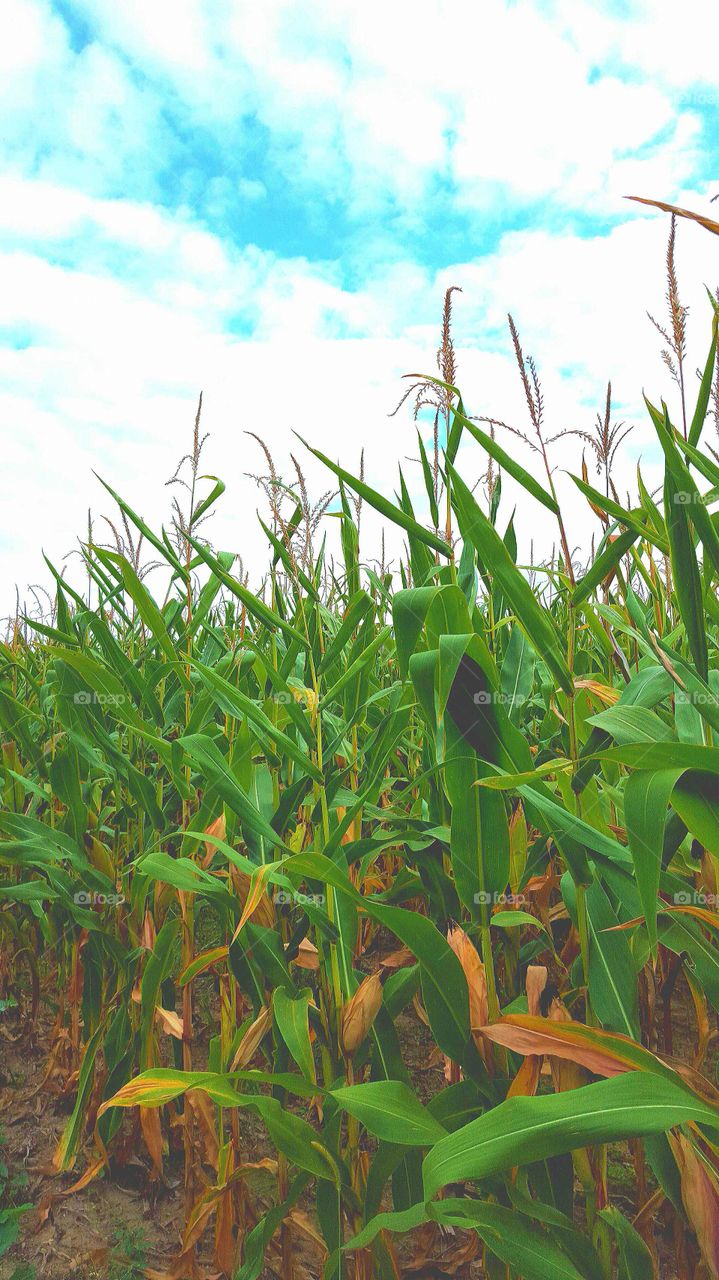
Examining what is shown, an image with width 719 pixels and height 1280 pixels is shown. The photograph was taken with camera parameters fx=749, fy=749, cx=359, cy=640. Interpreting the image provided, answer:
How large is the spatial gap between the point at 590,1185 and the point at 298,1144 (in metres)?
0.37

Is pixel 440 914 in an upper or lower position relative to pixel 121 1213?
upper

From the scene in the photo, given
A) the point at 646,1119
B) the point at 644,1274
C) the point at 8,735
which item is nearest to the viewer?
the point at 646,1119

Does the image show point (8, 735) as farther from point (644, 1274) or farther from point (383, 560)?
point (644, 1274)

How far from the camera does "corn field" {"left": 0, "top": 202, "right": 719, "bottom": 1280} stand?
795 mm

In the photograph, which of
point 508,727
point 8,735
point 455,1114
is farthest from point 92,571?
point 455,1114

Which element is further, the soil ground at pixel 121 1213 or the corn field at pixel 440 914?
the soil ground at pixel 121 1213

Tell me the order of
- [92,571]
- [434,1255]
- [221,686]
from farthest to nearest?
[92,571], [434,1255], [221,686]

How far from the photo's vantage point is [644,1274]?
0.89 metres

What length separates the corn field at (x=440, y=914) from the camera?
80cm

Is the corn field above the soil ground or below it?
above

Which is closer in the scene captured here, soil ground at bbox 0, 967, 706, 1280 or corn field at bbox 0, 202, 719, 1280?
corn field at bbox 0, 202, 719, 1280

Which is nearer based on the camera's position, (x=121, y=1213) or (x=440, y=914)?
(x=440, y=914)

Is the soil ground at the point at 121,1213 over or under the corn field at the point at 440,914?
under

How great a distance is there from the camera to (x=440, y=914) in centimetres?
128
